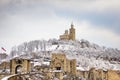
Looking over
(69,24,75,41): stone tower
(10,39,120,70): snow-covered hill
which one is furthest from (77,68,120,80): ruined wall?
(69,24,75,41): stone tower

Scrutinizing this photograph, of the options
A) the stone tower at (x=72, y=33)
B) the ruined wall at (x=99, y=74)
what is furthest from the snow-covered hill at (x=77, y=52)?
the ruined wall at (x=99, y=74)

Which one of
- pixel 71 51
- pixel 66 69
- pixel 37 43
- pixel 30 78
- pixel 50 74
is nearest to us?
pixel 30 78

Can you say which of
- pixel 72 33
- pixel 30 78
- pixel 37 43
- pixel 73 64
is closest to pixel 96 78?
pixel 73 64

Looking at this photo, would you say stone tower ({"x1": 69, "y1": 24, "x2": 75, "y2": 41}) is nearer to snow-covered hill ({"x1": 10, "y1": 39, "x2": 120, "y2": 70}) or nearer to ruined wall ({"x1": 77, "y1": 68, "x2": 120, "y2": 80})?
snow-covered hill ({"x1": 10, "y1": 39, "x2": 120, "y2": 70})

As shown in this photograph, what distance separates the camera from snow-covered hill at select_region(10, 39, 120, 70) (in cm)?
4775

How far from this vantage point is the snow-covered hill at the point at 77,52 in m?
47.8

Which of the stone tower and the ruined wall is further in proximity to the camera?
the stone tower

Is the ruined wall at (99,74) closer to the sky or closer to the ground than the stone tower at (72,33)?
closer to the ground

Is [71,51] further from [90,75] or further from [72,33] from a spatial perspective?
[90,75]

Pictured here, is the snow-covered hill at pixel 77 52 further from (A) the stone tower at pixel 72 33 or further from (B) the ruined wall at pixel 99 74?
(B) the ruined wall at pixel 99 74

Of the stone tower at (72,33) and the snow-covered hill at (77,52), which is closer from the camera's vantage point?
Result: the snow-covered hill at (77,52)

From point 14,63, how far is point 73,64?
25.3 feet

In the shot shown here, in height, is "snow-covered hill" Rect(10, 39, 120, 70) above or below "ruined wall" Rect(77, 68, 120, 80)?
above

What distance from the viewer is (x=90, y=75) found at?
36375 mm
